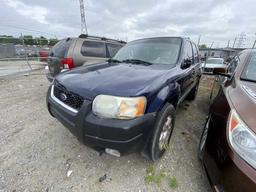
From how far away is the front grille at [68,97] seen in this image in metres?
1.71

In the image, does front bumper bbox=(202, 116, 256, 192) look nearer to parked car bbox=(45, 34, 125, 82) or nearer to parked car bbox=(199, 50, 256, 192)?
parked car bbox=(199, 50, 256, 192)

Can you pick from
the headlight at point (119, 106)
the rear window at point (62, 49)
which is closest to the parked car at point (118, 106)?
the headlight at point (119, 106)

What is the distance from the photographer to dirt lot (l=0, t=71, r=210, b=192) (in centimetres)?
176

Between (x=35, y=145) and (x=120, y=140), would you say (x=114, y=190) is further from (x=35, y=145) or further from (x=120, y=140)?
(x=35, y=145)

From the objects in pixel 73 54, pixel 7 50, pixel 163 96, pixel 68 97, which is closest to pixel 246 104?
pixel 163 96

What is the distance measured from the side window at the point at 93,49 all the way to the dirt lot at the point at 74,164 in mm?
2448

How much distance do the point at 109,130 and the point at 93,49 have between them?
4056 mm

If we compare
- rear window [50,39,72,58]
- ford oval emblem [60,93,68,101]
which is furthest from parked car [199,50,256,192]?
rear window [50,39,72,58]

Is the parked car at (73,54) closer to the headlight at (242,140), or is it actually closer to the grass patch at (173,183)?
the grass patch at (173,183)

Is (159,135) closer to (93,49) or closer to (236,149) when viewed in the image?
(236,149)

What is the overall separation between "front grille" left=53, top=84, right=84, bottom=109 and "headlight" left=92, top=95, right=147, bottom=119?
0.91 ft

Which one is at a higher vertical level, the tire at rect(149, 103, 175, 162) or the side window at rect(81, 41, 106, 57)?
the side window at rect(81, 41, 106, 57)

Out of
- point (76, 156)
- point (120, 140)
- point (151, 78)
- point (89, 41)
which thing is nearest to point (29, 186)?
point (76, 156)

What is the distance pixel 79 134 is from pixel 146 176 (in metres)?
1.01
